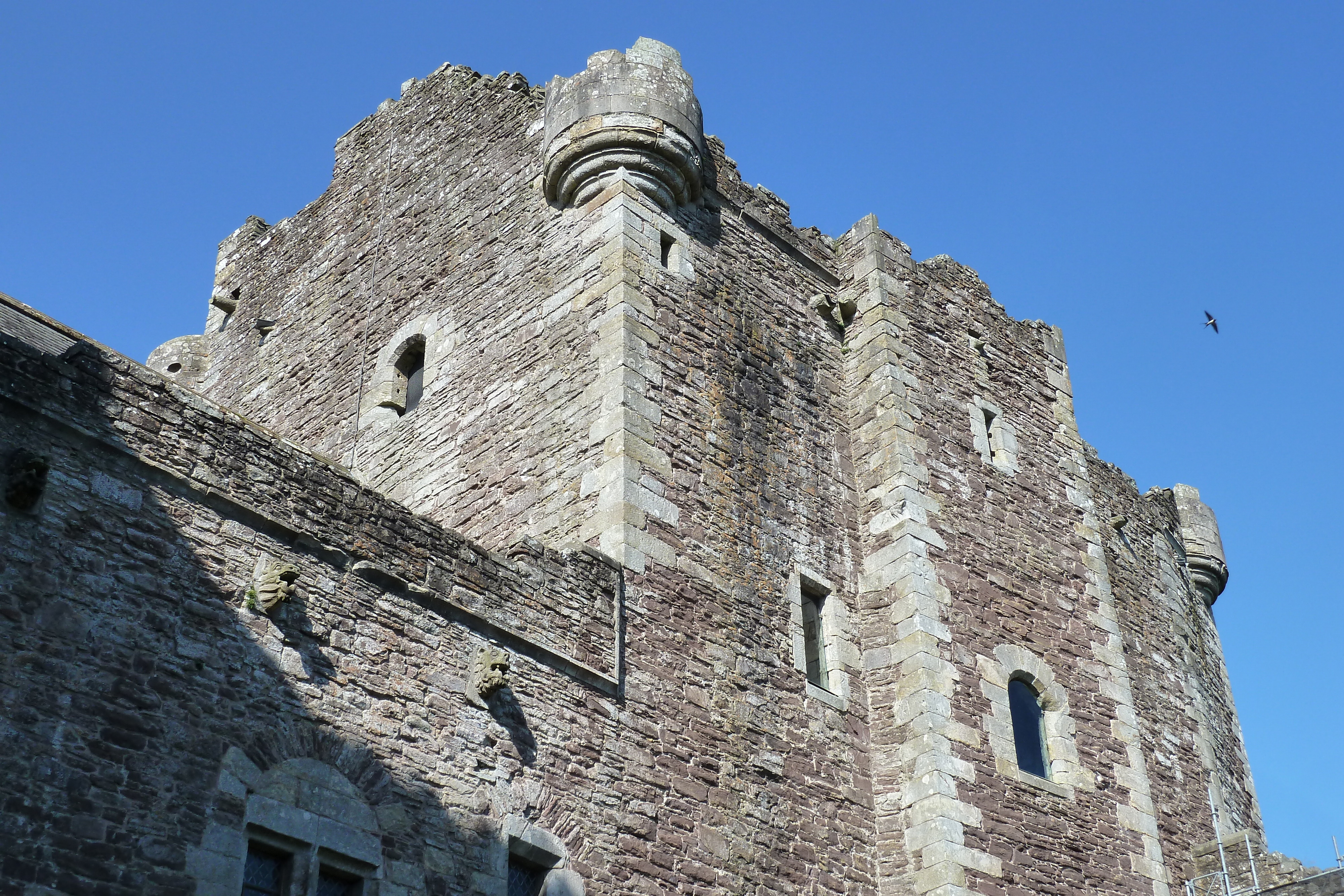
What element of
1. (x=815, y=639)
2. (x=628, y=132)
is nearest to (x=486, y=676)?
(x=815, y=639)

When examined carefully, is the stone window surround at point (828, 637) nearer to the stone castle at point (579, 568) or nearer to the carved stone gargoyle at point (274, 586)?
the stone castle at point (579, 568)

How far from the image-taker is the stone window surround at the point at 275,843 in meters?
7.54

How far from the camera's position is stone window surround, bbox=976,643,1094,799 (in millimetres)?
12312

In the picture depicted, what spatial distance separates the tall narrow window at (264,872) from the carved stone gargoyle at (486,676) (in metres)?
1.64

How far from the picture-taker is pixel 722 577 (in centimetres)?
1160

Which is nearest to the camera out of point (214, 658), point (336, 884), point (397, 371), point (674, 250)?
point (214, 658)

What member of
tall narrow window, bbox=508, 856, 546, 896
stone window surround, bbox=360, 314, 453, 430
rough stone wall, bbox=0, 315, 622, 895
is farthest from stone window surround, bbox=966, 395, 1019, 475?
tall narrow window, bbox=508, 856, 546, 896

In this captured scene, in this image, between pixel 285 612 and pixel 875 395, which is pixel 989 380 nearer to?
pixel 875 395

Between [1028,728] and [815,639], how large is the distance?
6.85 ft

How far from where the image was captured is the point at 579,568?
10.5 m

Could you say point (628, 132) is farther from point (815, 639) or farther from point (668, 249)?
point (815, 639)

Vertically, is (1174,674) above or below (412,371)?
below

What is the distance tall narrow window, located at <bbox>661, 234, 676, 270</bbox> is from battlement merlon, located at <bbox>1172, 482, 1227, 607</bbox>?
10320mm

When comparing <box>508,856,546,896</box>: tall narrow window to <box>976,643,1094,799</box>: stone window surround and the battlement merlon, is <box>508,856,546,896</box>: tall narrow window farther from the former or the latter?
the battlement merlon
